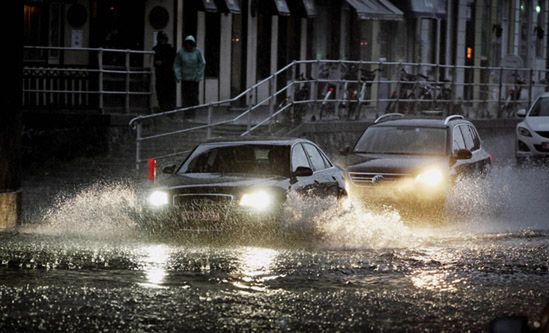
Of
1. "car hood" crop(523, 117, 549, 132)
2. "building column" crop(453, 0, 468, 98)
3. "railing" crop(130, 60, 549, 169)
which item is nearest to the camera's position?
"railing" crop(130, 60, 549, 169)

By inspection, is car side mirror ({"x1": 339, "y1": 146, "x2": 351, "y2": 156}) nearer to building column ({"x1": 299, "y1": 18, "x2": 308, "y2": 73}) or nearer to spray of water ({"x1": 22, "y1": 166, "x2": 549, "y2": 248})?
spray of water ({"x1": 22, "y1": 166, "x2": 549, "y2": 248})

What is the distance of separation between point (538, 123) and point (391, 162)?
1007 centimetres

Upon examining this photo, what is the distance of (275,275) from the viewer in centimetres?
1231

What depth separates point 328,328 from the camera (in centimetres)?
941

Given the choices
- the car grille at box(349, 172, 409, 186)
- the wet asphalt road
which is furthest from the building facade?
the wet asphalt road

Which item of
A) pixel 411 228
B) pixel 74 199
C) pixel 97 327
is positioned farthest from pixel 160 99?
pixel 97 327

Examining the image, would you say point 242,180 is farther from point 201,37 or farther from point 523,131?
point 201,37

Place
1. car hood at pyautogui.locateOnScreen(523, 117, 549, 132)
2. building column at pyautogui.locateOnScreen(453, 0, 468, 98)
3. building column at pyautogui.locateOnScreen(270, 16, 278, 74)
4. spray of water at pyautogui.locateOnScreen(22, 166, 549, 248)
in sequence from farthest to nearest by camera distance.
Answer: building column at pyautogui.locateOnScreen(453, 0, 468, 98) < building column at pyautogui.locateOnScreen(270, 16, 278, 74) < car hood at pyautogui.locateOnScreen(523, 117, 549, 132) < spray of water at pyautogui.locateOnScreen(22, 166, 549, 248)

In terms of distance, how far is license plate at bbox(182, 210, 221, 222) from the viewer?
14859 millimetres

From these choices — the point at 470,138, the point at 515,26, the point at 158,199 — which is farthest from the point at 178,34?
the point at 515,26

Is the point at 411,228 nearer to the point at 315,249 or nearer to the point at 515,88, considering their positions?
the point at 315,249

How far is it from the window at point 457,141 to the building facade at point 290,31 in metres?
8.99

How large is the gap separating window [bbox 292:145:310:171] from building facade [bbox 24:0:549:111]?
39.2ft

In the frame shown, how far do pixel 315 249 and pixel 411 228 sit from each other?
393 centimetres
